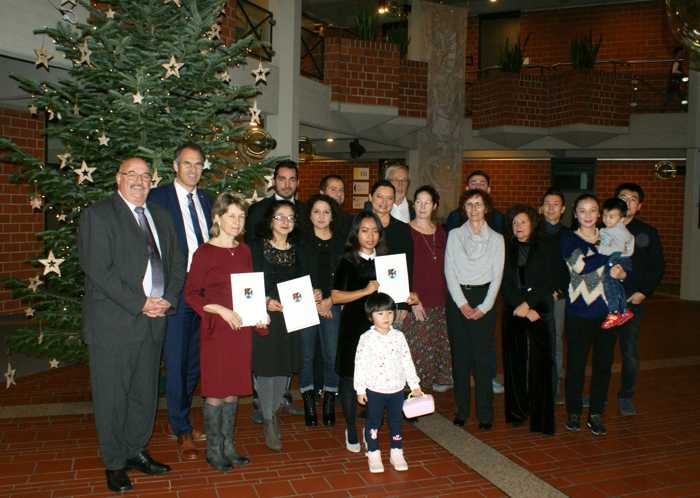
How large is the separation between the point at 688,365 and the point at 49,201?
711cm

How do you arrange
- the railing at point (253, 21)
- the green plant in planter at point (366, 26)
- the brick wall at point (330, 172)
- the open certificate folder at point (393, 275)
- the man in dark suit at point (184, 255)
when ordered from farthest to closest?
the brick wall at point (330, 172) → the green plant in planter at point (366, 26) → the railing at point (253, 21) → the open certificate folder at point (393, 275) → the man in dark suit at point (184, 255)

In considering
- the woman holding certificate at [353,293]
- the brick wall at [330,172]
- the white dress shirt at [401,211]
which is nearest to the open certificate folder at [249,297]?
the woman holding certificate at [353,293]

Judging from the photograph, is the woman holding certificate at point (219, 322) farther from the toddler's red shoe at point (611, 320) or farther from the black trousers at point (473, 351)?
the toddler's red shoe at point (611, 320)

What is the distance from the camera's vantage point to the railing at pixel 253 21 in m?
9.18

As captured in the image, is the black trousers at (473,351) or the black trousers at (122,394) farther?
the black trousers at (473,351)

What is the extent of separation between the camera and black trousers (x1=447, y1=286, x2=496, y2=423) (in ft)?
16.5

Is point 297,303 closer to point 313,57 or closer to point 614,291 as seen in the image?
point 614,291

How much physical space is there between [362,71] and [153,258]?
26.8 feet

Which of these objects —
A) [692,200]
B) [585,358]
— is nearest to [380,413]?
[585,358]

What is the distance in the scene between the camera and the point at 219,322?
411cm

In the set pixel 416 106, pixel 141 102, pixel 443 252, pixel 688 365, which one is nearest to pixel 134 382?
pixel 141 102

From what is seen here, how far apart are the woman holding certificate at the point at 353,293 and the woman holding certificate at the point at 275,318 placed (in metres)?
0.31

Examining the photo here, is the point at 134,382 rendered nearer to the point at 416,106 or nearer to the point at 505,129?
the point at 416,106

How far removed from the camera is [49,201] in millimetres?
5328
